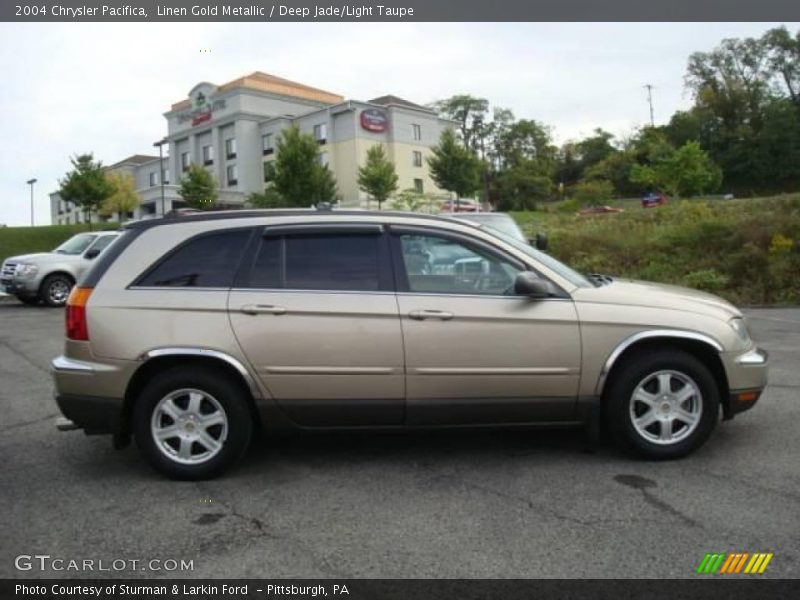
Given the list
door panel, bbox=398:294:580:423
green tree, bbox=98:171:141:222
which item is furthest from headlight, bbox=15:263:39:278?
green tree, bbox=98:171:141:222

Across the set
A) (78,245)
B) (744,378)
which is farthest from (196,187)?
(744,378)

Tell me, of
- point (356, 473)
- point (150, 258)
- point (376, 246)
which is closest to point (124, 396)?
point (150, 258)

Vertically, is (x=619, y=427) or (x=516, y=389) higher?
(x=516, y=389)

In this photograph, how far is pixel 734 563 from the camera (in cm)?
321

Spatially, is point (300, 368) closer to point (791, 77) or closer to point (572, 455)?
point (572, 455)

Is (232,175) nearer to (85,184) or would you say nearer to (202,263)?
(85,184)

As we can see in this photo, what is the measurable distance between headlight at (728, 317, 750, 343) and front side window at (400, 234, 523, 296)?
1462 millimetres

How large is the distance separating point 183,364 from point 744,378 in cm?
361

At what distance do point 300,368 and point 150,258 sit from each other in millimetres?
1222

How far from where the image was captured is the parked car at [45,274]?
1627 cm

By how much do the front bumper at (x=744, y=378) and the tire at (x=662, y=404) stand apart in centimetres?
13

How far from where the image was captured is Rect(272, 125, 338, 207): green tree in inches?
1804

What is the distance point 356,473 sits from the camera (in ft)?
15.0

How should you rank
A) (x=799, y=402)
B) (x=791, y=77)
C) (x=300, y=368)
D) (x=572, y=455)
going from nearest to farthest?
1. (x=300, y=368)
2. (x=572, y=455)
3. (x=799, y=402)
4. (x=791, y=77)
